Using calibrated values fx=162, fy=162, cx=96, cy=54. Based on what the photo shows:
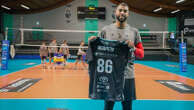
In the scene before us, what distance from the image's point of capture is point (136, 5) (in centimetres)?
1909

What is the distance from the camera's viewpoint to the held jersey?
1.79 meters

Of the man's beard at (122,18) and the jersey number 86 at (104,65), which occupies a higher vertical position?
the man's beard at (122,18)

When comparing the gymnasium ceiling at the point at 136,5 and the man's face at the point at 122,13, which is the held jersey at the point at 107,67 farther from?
the gymnasium ceiling at the point at 136,5

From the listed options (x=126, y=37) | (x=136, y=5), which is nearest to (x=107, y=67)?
(x=126, y=37)

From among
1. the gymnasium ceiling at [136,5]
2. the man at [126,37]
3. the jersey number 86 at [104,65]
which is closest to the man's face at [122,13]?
the man at [126,37]

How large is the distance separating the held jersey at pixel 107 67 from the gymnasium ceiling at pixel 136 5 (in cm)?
1673

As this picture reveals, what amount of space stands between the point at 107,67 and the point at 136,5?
18.9m

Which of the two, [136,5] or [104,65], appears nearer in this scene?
[104,65]

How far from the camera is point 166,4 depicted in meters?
17.3

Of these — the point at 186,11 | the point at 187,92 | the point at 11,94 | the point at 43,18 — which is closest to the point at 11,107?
the point at 11,94

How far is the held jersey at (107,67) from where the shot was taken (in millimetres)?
1787

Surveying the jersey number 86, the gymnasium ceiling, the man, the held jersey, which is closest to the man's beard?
the man

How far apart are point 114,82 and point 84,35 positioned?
18.2 metres

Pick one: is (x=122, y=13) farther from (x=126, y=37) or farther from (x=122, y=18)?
(x=126, y=37)
